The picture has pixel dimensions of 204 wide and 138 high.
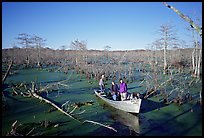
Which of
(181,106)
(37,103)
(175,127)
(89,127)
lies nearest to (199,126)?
(175,127)

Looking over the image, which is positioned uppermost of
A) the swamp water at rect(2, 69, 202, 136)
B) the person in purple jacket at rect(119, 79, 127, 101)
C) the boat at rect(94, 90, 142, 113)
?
the person in purple jacket at rect(119, 79, 127, 101)

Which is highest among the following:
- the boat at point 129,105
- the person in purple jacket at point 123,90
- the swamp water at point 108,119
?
the person in purple jacket at point 123,90

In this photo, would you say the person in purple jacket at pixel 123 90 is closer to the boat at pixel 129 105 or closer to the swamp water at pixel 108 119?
the boat at pixel 129 105

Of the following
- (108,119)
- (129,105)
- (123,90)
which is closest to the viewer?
(108,119)

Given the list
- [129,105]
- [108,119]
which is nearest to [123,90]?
[129,105]

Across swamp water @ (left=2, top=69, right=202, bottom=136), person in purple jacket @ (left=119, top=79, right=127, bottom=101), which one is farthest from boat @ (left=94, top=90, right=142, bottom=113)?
person in purple jacket @ (left=119, top=79, right=127, bottom=101)

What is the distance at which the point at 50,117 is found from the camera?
10.2m

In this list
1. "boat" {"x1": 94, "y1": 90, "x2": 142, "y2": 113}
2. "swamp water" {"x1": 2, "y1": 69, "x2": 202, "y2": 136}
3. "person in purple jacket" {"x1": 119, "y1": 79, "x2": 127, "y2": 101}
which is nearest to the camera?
"swamp water" {"x1": 2, "y1": 69, "x2": 202, "y2": 136}

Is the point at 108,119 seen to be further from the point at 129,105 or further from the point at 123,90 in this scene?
the point at 123,90

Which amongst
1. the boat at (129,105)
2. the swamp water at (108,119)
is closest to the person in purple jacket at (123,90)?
the boat at (129,105)

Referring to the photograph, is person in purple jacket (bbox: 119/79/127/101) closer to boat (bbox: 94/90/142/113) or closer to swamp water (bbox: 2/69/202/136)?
boat (bbox: 94/90/142/113)

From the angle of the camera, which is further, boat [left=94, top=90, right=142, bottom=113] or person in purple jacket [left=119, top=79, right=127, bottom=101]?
person in purple jacket [left=119, top=79, right=127, bottom=101]

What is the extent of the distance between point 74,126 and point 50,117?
1932mm

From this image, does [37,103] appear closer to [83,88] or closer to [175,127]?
[83,88]
